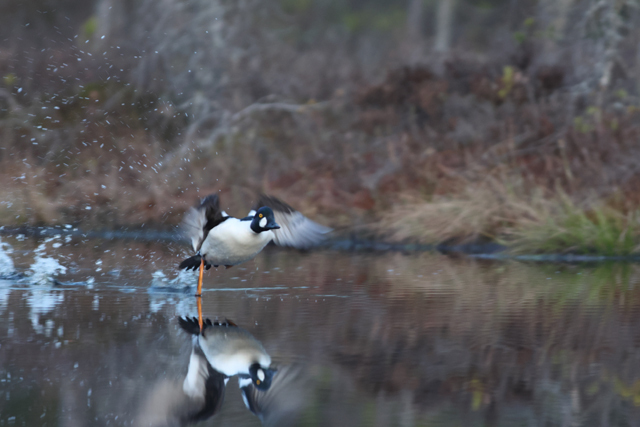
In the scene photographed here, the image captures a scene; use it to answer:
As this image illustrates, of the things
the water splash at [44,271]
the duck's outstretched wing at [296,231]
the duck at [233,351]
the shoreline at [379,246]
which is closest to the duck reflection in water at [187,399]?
the duck at [233,351]

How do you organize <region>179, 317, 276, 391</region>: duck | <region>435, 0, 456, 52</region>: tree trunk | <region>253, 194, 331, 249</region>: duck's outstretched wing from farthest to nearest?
1. <region>435, 0, 456, 52</region>: tree trunk
2. <region>253, 194, 331, 249</region>: duck's outstretched wing
3. <region>179, 317, 276, 391</region>: duck

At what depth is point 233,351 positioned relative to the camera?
559 cm

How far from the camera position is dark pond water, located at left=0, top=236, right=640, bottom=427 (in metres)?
4.15

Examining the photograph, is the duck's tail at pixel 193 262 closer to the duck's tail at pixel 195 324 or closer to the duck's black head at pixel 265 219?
the duck's black head at pixel 265 219

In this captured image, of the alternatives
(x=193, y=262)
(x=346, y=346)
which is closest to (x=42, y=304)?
(x=193, y=262)

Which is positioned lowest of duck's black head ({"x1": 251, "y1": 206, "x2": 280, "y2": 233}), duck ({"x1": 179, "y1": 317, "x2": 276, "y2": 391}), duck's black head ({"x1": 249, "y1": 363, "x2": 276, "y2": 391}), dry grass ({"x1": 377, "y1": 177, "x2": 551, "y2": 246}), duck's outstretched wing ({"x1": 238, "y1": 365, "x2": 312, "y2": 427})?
duck's outstretched wing ({"x1": 238, "y1": 365, "x2": 312, "y2": 427})

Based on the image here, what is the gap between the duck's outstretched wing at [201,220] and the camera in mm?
8312

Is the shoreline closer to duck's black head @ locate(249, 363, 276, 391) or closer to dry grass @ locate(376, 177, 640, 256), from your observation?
dry grass @ locate(376, 177, 640, 256)

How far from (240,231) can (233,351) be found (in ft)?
9.09

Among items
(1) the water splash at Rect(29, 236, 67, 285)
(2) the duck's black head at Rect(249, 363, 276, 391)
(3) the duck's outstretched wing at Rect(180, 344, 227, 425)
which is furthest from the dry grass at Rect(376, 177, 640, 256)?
(2) the duck's black head at Rect(249, 363, 276, 391)

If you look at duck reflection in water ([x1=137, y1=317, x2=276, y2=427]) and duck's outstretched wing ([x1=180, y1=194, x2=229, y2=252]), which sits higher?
duck's outstretched wing ([x1=180, y1=194, x2=229, y2=252])

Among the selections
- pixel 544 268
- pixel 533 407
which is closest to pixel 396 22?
pixel 544 268

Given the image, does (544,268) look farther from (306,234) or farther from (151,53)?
(151,53)

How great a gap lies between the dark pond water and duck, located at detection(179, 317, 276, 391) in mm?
80
